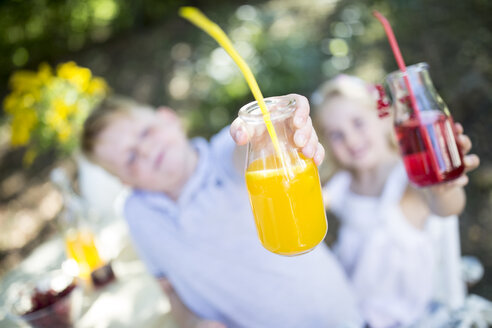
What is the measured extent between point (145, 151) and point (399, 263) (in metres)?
1.20

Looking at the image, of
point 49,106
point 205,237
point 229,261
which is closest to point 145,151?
point 205,237

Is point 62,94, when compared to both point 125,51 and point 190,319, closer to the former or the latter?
point 190,319

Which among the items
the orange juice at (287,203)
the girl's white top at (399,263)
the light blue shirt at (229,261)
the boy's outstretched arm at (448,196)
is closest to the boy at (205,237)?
the light blue shirt at (229,261)

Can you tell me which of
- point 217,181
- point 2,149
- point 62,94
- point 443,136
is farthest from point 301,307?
point 2,149

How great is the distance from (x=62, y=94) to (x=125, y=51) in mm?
5367

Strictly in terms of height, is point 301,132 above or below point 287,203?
above

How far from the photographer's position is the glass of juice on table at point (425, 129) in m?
1.05

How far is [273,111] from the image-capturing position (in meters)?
0.81

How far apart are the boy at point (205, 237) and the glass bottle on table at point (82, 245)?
277 mm

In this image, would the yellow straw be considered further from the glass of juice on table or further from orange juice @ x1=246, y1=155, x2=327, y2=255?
the glass of juice on table

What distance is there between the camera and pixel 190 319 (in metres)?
1.58

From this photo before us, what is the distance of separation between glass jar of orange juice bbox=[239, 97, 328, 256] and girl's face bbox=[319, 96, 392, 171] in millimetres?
1042

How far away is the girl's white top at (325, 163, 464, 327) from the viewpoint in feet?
5.43

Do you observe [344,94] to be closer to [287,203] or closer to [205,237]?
[205,237]
